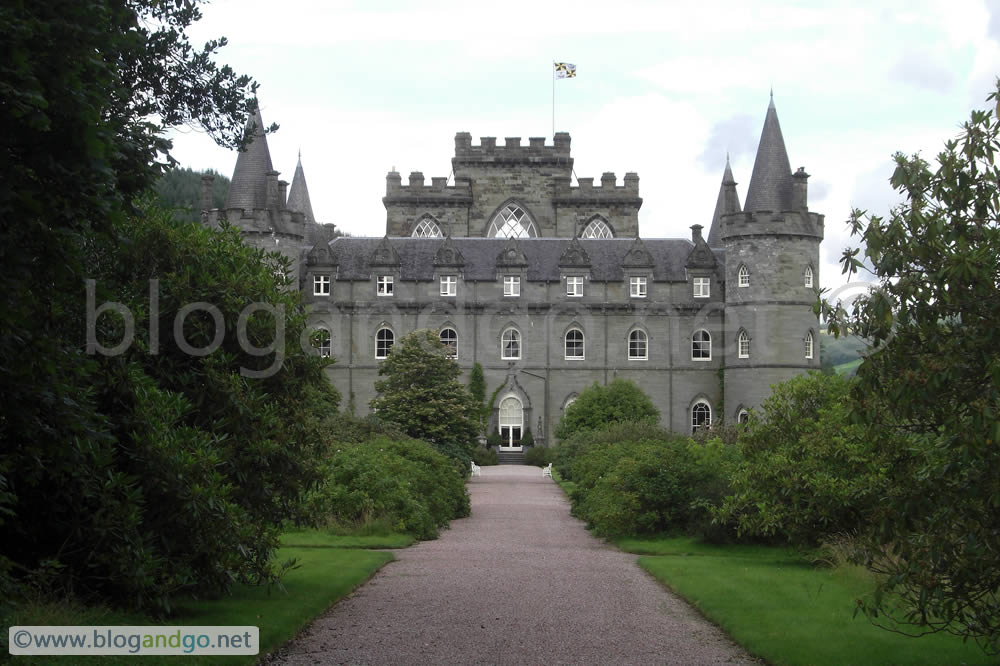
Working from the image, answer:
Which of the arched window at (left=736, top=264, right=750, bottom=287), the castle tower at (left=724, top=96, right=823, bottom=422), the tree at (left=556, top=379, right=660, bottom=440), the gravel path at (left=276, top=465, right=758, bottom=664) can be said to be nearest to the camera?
the gravel path at (left=276, top=465, right=758, bottom=664)

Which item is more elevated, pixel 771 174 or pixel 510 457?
pixel 771 174

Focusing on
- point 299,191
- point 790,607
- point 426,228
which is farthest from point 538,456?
point 790,607

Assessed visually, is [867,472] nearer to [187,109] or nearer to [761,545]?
[761,545]

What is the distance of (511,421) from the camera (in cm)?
5359

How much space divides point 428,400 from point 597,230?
996 inches

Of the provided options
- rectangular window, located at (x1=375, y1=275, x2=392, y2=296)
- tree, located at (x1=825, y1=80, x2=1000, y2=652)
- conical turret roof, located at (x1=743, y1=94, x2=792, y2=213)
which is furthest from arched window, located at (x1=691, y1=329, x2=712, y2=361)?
tree, located at (x1=825, y1=80, x2=1000, y2=652)

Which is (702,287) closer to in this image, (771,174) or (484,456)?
(771,174)

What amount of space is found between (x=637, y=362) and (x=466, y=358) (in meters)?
8.42

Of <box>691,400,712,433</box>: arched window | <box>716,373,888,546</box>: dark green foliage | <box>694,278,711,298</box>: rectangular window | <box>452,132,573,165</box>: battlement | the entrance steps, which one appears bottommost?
the entrance steps

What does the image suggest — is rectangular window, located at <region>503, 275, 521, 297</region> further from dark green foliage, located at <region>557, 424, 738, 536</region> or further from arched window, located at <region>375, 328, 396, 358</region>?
dark green foliage, located at <region>557, 424, 738, 536</region>

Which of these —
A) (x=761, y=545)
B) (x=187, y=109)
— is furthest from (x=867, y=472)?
(x=187, y=109)

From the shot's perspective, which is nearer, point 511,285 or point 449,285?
point 511,285

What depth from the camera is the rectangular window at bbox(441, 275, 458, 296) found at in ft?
178

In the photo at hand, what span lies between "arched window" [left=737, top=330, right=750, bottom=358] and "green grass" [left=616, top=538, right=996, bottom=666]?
32.3 meters
